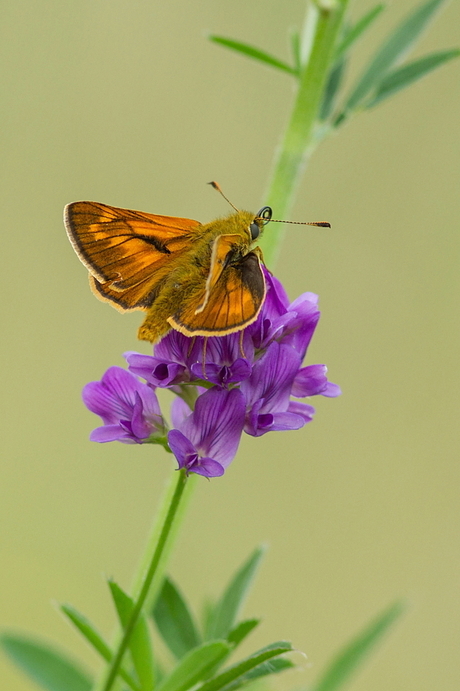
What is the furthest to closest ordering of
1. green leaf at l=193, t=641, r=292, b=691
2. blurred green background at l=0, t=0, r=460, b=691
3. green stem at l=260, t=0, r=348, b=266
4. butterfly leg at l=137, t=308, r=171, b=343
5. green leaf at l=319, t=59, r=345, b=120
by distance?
blurred green background at l=0, t=0, r=460, b=691
green leaf at l=319, t=59, r=345, b=120
green stem at l=260, t=0, r=348, b=266
butterfly leg at l=137, t=308, r=171, b=343
green leaf at l=193, t=641, r=292, b=691

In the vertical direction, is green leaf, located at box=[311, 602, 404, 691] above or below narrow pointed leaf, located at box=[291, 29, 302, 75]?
below

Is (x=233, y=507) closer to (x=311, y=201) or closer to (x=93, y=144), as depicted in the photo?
(x=311, y=201)

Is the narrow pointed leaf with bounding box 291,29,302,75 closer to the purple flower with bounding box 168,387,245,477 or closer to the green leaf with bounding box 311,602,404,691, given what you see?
the purple flower with bounding box 168,387,245,477

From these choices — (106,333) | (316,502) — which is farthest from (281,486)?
(106,333)

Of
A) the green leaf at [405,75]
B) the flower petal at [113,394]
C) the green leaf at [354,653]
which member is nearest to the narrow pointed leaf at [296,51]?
the green leaf at [405,75]

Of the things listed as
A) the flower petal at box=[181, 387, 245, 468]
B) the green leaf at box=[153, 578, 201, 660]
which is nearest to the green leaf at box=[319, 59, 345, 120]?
the flower petal at box=[181, 387, 245, 468]

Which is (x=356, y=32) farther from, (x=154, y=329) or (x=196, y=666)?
(x=196, y=666)

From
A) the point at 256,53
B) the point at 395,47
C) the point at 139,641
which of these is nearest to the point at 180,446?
the point at 139,641
